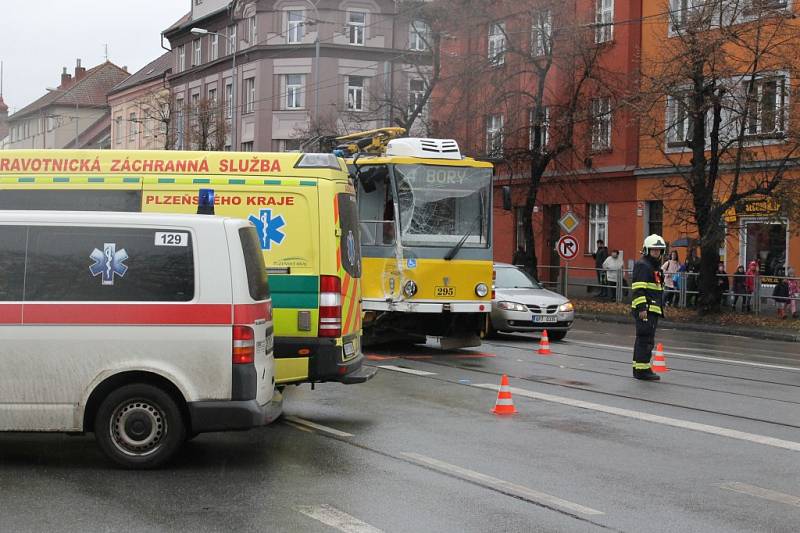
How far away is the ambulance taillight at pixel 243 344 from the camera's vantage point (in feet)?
26.5

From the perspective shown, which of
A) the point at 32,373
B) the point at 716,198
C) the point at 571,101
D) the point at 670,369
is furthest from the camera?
the point at 571,101

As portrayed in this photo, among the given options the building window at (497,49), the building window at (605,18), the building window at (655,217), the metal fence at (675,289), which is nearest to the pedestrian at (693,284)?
the metal fence at (675,289)

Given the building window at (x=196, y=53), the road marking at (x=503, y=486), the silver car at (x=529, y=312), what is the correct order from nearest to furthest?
1. the road marking at (x=503, y=486)
2. the silver car at (x=529, y=312)
3. the building window at (x=196, y=53)

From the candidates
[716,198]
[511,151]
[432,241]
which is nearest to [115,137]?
[511,151]

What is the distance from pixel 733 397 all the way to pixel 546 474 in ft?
18.1

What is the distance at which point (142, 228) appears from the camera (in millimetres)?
8172

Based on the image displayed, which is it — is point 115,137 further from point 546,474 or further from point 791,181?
point 546,474

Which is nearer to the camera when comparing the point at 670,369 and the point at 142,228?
the point at 142,228

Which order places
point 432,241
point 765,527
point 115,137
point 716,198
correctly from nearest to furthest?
1. point 765,527
2. point 432,241
3. point 716,198
4. point 115,137

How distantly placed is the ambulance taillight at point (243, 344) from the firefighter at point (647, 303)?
7.43m

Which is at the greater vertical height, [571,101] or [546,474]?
[571,101]

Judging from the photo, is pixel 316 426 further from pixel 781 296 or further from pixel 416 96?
pixel 416 96

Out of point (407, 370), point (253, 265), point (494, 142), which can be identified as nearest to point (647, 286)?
point (407, 370)

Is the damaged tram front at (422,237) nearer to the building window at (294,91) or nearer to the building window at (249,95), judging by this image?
the building window at (294,91)
